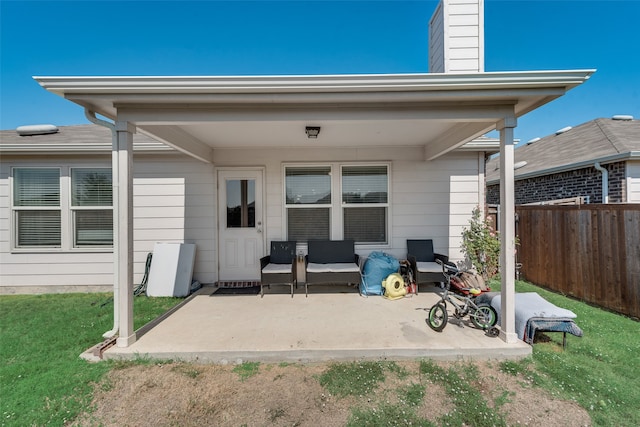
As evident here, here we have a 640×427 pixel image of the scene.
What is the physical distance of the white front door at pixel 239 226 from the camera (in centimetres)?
524

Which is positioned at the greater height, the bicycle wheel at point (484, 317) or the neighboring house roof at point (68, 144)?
the neighboring house roof at point (68, 144)

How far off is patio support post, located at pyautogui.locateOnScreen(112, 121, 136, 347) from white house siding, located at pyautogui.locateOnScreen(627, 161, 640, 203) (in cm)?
825

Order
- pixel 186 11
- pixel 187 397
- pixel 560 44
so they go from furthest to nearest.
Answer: pixel 560 44
pixel 186 11
pixel 187 397

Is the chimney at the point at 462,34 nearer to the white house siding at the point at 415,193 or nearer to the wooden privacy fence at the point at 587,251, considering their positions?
the white house siding at the point at 415,193

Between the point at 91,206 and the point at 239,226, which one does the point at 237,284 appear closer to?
the point at 239,226

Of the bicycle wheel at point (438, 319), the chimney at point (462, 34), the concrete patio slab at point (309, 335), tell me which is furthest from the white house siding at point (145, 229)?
the chimney at point (462, 34)

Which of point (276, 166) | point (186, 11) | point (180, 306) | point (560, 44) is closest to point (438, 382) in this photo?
point (180, 306)

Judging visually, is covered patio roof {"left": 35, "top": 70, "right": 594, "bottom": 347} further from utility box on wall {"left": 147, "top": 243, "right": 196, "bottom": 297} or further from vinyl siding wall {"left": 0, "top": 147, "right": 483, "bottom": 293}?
vinyl siding wall {"left": 0, "top": 147, "right": 483, "bottom": 293}

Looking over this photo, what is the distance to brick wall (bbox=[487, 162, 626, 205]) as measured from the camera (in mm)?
5486

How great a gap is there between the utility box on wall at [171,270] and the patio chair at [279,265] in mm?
1385

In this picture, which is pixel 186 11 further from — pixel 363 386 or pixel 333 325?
pixel 363 386

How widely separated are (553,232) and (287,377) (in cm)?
516

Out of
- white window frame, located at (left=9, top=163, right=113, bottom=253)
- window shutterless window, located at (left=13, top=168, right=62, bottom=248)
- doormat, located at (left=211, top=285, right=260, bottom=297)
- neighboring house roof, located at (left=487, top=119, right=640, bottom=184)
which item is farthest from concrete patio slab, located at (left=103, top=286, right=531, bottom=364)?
neighboring house roof, located at (left=487, top=119, right=640, bottom=184)

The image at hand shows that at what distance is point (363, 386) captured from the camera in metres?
2.35
